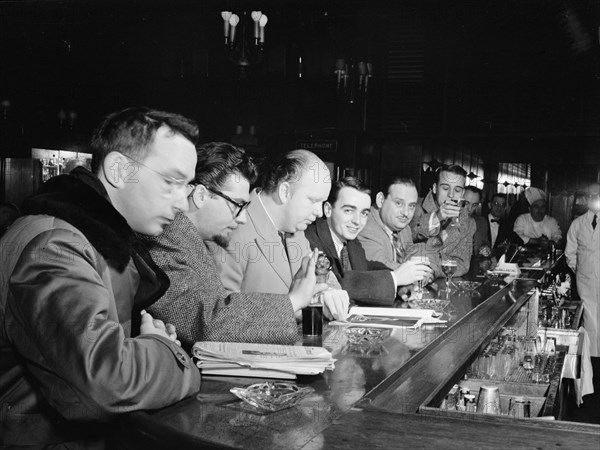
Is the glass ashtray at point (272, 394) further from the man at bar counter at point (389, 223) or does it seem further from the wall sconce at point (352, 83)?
the wall sconce at point (352, 83)

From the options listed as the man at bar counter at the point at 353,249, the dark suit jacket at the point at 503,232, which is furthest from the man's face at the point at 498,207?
the man at bar counter at the point at 353,249

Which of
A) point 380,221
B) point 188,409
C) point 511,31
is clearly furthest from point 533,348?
point 511,31

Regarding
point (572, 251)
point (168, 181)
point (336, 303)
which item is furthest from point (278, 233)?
point (572, 251)

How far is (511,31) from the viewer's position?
10094 mm

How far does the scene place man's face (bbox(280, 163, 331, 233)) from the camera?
306cm

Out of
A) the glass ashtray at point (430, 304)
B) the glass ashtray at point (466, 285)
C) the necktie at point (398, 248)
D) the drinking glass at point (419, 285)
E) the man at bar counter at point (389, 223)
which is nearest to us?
the glass ashtray at point (430, 304)

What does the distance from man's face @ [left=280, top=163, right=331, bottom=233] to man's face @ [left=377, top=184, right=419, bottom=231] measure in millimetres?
1734

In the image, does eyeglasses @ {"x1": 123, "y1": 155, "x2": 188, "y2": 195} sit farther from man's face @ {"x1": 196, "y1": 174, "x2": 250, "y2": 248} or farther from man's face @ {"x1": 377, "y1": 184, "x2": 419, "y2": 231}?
man's face @ {"x1": 377, "y1": 184, "x2": 419, "y2": 231}

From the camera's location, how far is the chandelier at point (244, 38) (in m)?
7.79

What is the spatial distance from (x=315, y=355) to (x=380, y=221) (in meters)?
3.18

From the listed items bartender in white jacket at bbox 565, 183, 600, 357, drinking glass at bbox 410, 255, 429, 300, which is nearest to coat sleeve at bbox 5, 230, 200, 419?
drinking glass at bbox 410, 255, 429, 300

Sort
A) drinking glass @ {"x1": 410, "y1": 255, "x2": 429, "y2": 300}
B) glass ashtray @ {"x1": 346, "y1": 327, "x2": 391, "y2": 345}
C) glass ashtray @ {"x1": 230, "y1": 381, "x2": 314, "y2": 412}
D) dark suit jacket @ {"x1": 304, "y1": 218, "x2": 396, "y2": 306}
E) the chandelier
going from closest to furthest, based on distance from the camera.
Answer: glass ashtray @ {"x1": 230, "y1": 381, "x2": 314, "y2": 412} → glass ashtray @ {"x1": 346, "y1": 327, "x2": 391, "y2": 345} → dark suit jacket @ {"x1": 304, "y1": 218, "x2": 396, "y2": 306} → drinking glass @ {"x1": 410, "y1": 255, "x2": 429, "y2": 300} → the chandelier

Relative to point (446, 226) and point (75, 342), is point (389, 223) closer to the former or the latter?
point (446, 226)

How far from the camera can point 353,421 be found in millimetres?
1379
